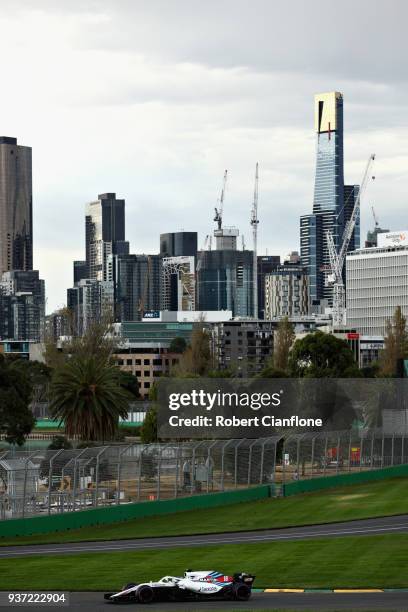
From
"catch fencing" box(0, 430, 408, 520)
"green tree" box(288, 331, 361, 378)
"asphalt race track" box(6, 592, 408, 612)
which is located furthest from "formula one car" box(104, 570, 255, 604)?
"green tree" box(288, 331, 361, 378)

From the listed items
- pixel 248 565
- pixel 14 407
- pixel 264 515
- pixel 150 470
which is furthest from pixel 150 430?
pixel 248 565

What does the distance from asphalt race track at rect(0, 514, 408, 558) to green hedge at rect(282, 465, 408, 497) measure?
16.8 metres

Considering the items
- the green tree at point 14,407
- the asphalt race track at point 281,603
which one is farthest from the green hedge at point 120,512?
the green tree at point 14,407

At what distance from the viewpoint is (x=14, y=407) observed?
11344cm

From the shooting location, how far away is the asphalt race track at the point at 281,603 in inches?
1437

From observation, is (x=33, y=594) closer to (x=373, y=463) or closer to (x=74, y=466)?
(x=74, y=466)

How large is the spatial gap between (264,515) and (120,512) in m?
8.01

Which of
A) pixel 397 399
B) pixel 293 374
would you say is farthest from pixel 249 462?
pixel 293 374

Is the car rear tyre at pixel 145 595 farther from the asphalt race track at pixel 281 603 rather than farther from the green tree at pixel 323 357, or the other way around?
the green tree at pixel 323 357

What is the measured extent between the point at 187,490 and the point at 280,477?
1780 centimetres

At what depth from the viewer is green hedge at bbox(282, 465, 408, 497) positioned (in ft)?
272

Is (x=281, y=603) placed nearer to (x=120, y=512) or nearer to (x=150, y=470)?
(x=120, y=512)

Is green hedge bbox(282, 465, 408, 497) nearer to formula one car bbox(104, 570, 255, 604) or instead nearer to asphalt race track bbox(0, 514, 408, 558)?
asphalt race track bbox(0, 514, 408, 558)

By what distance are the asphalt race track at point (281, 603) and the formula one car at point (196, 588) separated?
24cm
